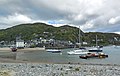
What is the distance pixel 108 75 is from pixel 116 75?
31.5 inches

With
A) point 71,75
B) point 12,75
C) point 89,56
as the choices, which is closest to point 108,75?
point 71,75

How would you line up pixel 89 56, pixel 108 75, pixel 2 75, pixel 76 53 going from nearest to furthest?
pixel 2 75, pixel 108 75, pixel 89 56, pixel 76 53

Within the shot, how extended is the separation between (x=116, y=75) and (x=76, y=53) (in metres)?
103

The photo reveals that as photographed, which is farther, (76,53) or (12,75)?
(76,53)

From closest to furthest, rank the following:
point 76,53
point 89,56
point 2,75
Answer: point 2,75 → point 89,56 → point 76,53

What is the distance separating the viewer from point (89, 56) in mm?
94812

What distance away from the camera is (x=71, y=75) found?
23281mm

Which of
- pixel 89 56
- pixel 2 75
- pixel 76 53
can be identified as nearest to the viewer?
pixel 2 75

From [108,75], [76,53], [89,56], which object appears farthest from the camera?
[76,53]

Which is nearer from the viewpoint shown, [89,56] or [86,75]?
[86,75]

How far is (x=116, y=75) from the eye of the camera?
23625 mm

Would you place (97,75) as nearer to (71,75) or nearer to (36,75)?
(71,75)

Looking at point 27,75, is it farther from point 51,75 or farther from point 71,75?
point 71,75

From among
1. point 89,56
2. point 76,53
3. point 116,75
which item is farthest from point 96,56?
point 116,75
